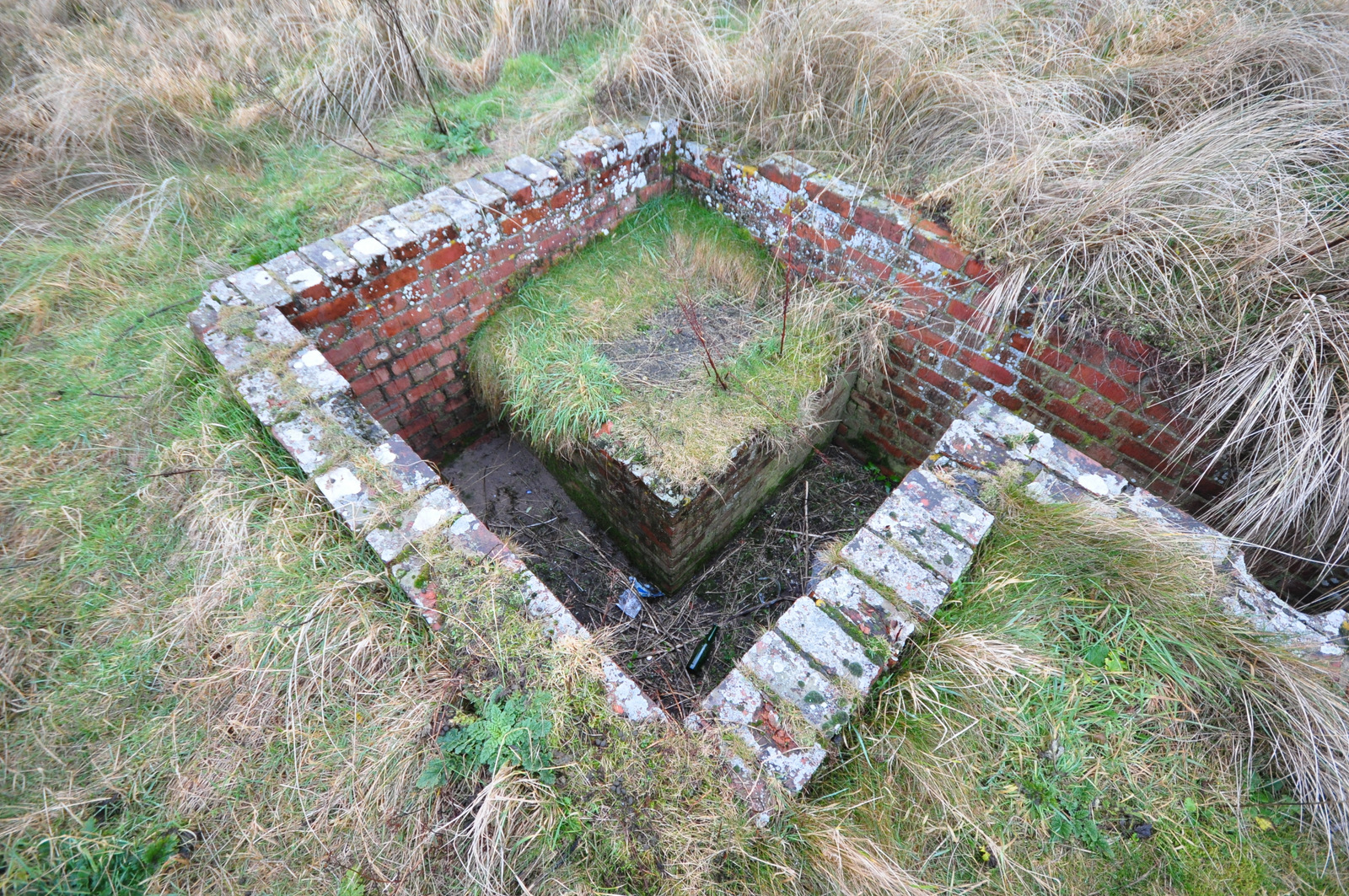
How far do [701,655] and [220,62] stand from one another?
4833 millimetres

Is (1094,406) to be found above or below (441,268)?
Answer: below

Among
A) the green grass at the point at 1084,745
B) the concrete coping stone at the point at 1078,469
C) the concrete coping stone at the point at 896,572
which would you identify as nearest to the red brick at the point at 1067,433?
the concrete coping stone at the point at 1078,469

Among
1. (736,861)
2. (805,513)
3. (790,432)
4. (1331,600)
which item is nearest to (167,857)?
(736,861)

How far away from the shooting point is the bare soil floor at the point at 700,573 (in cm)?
256

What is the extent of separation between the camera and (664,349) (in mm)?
2938

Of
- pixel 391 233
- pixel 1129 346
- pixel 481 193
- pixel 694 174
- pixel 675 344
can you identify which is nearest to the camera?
pixel 1129 346

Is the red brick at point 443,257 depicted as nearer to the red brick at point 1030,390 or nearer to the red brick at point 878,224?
the red brick at point 878,224

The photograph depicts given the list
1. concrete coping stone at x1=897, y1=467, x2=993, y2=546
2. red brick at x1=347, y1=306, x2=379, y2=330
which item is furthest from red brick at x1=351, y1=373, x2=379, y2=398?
concrete coping stone at x1=897, y1=467, x2=993, y2=546

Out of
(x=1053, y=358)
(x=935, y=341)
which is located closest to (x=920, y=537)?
(x=1053, y=358)

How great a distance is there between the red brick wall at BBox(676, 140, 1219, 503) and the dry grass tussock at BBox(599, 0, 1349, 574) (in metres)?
0.13

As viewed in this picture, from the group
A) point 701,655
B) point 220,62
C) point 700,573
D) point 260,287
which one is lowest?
point 700,573

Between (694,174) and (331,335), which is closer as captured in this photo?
(331,335)

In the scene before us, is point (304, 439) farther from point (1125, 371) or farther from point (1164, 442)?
point (1164, 442)

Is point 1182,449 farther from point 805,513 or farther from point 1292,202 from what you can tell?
point 805,513
